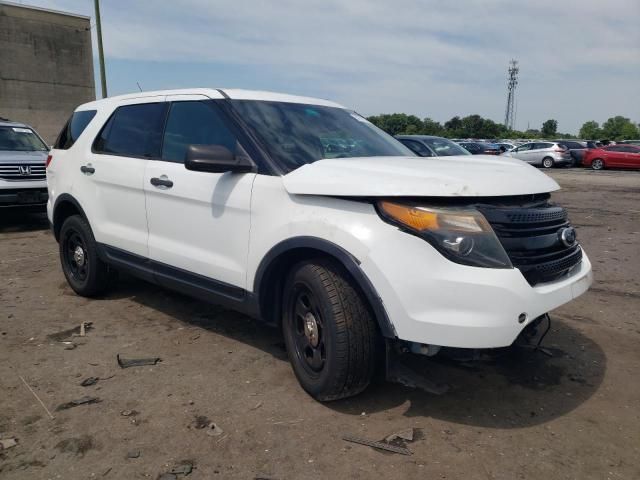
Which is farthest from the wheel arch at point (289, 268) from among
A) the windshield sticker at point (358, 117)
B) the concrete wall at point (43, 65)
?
the concrete wall at point (43, 65)

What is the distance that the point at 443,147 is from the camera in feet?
40.7

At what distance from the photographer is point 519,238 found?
2.85m

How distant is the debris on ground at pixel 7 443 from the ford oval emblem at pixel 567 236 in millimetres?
3109

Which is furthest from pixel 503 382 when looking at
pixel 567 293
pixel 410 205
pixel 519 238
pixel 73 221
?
pixel 73 221

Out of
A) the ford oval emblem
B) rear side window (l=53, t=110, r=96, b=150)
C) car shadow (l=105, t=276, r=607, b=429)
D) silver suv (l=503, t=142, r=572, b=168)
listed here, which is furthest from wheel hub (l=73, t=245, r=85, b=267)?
silver suv (l=503, t=142, r=572, b=168)

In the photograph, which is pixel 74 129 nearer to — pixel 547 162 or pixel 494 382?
pixel 494 382

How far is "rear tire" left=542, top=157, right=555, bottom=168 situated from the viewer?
29.6 meters

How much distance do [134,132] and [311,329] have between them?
2.35 metres

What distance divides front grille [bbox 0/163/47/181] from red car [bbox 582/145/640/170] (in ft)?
88.1

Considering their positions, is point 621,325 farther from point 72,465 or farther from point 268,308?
point 72,465

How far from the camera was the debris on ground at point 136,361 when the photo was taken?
3.71 meters

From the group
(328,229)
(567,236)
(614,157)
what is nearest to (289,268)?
(328,229)

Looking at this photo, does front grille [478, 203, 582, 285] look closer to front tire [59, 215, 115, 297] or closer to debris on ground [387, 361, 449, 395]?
debris on ground [387, 361, 449, 395]

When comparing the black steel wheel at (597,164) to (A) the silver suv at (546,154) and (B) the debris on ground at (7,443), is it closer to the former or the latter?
(A) the silver suv at (546,154)
